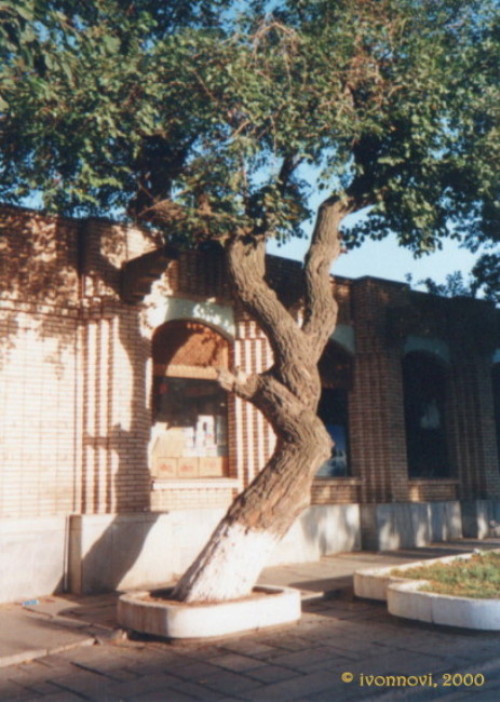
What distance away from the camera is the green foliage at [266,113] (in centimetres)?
850

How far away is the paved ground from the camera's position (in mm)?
5484

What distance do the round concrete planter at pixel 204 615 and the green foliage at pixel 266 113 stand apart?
4.69 metres

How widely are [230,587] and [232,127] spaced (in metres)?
5.94

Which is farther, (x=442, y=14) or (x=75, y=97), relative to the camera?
(x=442, y=14)

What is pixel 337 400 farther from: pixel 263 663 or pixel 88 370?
pixel 263 663

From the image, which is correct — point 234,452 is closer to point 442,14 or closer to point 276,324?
point 276,324

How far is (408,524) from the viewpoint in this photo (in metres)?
13.9

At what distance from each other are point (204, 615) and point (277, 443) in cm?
218


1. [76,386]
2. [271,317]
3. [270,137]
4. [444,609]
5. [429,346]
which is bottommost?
[444,609]

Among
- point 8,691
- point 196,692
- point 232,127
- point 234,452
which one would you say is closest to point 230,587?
point 196,692

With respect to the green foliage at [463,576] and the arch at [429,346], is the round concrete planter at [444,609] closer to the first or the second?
the green foliage at [463,576]

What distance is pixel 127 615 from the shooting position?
7328 mm

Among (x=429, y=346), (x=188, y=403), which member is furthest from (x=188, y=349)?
(x=429, y=346)

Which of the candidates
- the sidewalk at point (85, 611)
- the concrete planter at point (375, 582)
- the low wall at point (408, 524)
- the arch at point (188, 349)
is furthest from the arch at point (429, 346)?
the concrete planter at point (375, 582)
